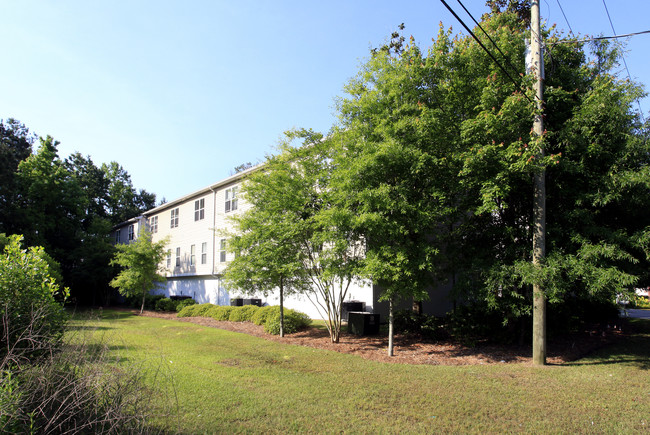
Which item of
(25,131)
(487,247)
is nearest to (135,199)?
(25,131)

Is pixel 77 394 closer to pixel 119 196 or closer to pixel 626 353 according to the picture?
pixel 626 353

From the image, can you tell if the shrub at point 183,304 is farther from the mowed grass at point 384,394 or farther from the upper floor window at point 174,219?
the mowed grass at point 384,394

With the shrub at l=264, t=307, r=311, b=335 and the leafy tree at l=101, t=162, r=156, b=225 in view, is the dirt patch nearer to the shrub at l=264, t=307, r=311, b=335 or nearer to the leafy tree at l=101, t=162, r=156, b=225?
the shrub at l=264, t=307, r=311, b=335

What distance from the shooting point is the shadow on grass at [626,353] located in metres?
9.04

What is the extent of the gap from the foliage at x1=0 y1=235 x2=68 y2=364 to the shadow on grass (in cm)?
1024

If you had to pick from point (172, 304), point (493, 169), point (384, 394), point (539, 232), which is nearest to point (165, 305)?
point (172, 304)

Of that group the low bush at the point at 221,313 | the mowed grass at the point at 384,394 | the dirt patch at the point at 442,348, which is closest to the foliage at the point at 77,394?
the mowed grass at the point at 384,394

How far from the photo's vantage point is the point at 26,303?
14.0 feet

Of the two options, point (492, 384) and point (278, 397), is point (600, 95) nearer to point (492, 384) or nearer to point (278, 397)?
point (492, 384)

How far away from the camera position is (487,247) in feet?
32.6

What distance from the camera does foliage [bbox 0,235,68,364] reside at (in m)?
4.04

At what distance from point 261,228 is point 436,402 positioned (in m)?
7.21

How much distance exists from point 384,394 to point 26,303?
5115 mm

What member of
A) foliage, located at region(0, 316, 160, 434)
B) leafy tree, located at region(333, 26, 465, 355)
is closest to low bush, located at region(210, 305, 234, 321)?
leafy tree, located at region(333, 26, 465, 355)
